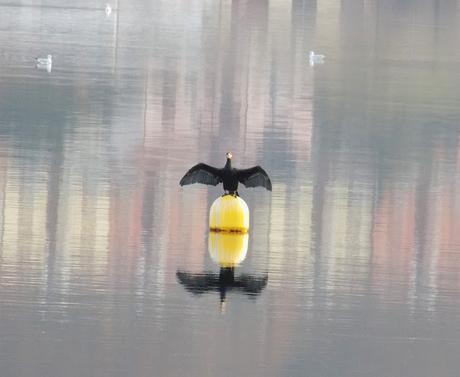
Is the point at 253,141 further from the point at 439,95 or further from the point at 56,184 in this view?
the point at 439,95

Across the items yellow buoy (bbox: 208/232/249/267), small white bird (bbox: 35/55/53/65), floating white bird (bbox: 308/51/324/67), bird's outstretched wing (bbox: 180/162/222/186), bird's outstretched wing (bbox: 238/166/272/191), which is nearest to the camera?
yellow buoy (bbox: 208/232/249/267)

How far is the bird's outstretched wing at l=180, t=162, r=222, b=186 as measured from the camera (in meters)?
23.6

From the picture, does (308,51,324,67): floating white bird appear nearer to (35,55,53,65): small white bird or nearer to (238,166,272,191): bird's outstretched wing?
(35,55,53,65): small white bird

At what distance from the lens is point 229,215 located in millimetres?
23562

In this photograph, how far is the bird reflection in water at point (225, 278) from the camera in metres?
20.5

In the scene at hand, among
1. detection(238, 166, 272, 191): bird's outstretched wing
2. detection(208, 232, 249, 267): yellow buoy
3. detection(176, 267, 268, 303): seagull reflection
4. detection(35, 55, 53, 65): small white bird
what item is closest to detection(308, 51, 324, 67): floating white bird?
detection(35, 55, 53, 65): small white bird

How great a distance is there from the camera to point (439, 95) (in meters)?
43.7

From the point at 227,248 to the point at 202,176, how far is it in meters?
1.29

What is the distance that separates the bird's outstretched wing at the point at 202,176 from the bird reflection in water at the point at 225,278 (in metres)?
0.80

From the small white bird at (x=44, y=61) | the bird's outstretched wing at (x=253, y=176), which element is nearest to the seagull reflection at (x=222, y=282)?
the bird's outstretched wing at (x=253, y=176)

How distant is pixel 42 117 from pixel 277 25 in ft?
113

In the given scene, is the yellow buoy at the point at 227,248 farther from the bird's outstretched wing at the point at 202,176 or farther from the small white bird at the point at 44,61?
the small white bird at the point at 44,61

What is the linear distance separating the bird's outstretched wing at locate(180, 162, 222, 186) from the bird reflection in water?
0.80m

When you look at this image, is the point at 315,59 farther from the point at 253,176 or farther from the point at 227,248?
the point at 227,248
